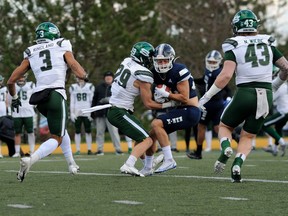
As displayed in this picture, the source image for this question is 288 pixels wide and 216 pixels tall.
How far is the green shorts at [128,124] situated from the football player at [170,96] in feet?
0.97

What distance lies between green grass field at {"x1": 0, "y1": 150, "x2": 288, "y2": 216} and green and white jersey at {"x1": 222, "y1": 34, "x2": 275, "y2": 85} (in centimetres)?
115

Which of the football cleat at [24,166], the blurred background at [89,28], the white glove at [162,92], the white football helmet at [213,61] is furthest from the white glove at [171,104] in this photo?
the blurred background at [89,28]

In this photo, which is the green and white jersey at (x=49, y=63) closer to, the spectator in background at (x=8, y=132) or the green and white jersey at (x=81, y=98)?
the spectator in background at (x=8, y=132)

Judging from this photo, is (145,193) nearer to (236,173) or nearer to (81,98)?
(236,173)

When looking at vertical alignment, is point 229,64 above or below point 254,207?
above

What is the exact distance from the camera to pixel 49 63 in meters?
9.84

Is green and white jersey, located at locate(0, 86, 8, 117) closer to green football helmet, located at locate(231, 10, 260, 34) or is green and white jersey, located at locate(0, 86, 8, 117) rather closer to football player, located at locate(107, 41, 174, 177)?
→ football player, located at locate(107, 41, 174, 177)

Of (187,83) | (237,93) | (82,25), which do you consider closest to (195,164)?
(187,83)

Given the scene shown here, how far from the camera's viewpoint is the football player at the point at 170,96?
1027 centimetres

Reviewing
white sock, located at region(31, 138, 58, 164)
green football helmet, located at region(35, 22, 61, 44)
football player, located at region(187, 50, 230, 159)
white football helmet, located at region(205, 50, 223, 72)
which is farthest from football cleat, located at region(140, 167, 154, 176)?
white football helmet, located at region(205, 50, 223, 72)

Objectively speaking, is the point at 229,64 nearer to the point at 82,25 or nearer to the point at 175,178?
the point at 175,178

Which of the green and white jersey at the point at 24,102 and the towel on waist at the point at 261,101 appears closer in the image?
the towel on waist at the point at 261,101

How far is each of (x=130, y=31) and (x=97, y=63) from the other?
1.71 m

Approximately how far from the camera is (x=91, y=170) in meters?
11.9
